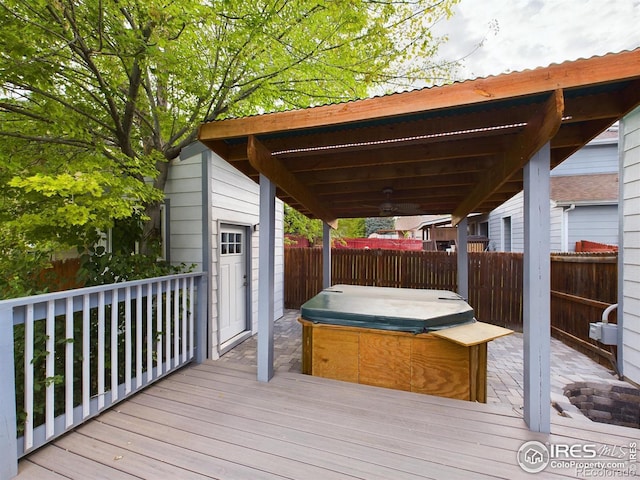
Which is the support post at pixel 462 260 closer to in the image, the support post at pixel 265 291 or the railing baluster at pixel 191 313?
the support post at pixel 265 291

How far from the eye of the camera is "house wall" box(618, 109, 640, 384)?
10.00ft

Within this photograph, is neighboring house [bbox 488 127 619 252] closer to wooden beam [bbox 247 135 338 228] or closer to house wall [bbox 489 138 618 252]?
house wall [bbox 489 138 618 252]

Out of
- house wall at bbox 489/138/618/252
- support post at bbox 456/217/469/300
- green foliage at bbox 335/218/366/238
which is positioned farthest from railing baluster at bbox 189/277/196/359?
green foliage at bbox 335/218/366/238

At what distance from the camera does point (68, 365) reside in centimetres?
192

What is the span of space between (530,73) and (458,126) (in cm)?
55

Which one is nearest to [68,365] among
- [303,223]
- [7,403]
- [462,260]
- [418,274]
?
[7,403]

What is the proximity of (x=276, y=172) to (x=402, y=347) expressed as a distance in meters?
2.15

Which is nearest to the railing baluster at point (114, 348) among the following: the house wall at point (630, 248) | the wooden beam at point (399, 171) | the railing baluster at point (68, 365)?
the railing baluster at point (68, 365)

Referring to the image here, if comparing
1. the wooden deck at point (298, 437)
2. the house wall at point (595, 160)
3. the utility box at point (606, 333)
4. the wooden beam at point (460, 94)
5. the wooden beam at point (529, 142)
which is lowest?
the wooden deck at point (298, 437)

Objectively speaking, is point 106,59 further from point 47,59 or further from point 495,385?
point 495,385

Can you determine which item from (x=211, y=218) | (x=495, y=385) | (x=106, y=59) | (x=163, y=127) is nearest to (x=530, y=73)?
(x=495, y=385)

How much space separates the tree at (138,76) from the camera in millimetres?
2332

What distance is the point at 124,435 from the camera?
74.5 inches

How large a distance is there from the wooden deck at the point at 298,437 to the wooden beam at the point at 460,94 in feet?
7.31
